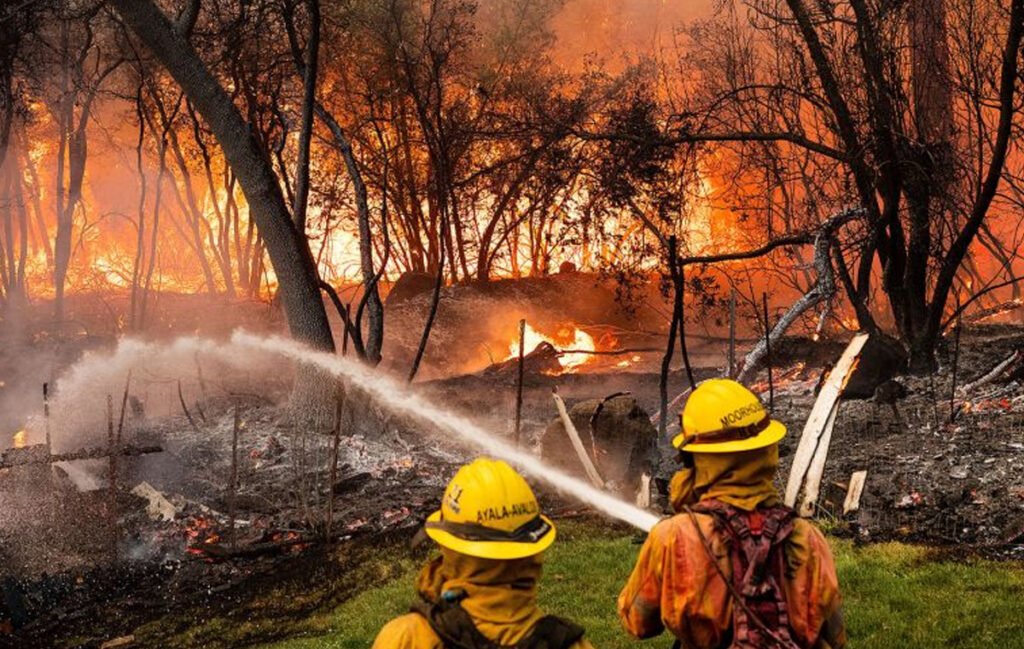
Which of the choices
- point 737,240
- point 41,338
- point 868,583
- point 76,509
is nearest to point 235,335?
point 41,338

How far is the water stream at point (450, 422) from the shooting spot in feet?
34.1

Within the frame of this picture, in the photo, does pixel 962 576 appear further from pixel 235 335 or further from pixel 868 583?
pixel 235 335

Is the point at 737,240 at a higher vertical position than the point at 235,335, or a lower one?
higher

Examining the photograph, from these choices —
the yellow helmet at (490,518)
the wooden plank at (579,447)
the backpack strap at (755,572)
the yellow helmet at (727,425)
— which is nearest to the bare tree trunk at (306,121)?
the wooden plank at (579,447)

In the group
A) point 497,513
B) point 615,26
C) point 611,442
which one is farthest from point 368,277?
point 615,26

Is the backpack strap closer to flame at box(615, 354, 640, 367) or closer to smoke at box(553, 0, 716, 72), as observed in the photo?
flame at box(615, 354, 640, 367)

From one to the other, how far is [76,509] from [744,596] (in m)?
8.86

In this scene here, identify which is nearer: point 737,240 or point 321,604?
point 321,604

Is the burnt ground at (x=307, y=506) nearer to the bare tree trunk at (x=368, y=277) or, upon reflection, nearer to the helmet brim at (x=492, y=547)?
the bare tree trunk at (x=368, y=277)

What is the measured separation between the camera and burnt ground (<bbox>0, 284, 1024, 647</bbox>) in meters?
8.47

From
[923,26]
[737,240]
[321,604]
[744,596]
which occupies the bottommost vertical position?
[321,604]

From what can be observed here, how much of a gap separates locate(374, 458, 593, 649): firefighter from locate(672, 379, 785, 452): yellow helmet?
0.84 meters

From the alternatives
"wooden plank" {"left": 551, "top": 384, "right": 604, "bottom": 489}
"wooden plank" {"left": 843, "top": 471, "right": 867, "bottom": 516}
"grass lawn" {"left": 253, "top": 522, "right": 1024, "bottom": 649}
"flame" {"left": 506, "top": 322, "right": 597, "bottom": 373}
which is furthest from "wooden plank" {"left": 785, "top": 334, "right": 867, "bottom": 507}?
"flame" {"left": 506, "top": 322, "right": 597, "bottom": 373}

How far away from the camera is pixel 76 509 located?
10.3m
